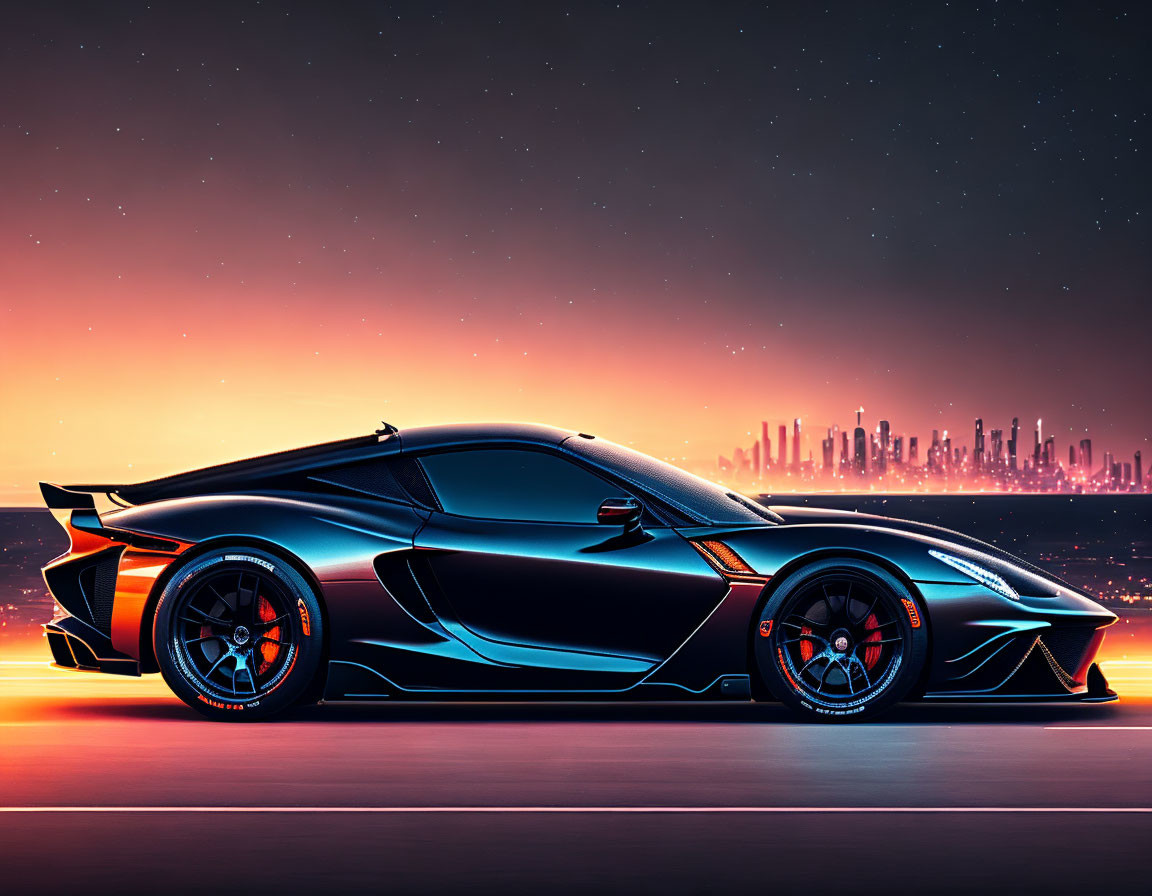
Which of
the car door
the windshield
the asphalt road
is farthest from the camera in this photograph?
the windshield

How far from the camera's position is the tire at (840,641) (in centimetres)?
755

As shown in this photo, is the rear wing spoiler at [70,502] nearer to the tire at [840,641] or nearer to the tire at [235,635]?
the tire at [235,635]

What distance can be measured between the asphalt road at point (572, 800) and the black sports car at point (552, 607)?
214 millimetres

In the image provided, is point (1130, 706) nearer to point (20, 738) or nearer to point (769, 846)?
point (769, 846)

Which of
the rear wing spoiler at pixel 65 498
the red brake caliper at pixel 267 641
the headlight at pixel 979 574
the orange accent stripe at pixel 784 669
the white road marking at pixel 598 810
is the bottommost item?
the white road marking at pixel 598 810

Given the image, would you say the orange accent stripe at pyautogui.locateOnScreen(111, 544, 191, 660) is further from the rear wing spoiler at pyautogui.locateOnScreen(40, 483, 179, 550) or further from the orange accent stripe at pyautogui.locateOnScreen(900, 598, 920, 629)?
the orange accent stripe at pyautogui.locateOnScreen(900, 598, 920, 629)

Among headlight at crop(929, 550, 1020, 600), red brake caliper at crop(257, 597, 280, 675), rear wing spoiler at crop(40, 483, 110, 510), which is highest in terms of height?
rear wing spoiler at crop(40, 483, 110, 510)

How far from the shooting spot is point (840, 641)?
7.60 metres

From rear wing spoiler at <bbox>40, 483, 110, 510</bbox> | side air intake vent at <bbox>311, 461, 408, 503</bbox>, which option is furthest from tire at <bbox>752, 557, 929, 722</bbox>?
rear wing spoiler at <bbox>40, 483, 110, 510</bbox>

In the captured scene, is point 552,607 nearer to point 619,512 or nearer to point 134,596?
point 619,512

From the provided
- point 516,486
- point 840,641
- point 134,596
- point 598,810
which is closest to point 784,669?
point 840,641

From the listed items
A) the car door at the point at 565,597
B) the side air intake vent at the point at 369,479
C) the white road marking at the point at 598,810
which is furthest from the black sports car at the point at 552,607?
the white road marking at the point at 598,810

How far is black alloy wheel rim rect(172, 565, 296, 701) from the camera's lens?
7.69 metres

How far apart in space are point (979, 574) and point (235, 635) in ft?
10.9
